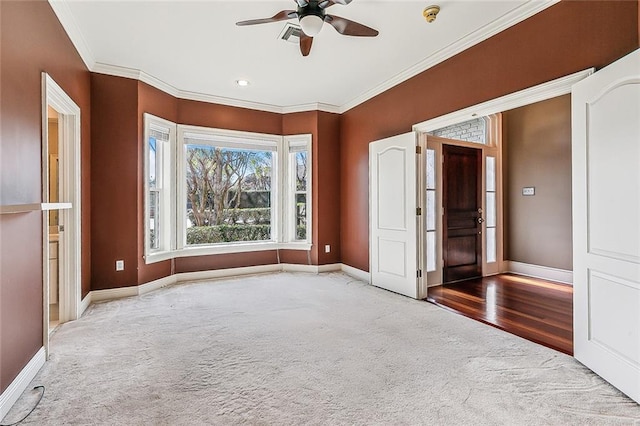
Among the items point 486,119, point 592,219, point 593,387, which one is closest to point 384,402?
point 593,387

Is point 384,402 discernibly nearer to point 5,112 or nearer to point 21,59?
point 5,112

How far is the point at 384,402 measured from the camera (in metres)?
1.87

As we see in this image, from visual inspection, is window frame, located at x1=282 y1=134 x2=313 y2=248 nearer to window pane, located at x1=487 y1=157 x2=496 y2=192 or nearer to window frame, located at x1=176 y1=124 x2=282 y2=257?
window frame, located at x1=176 y1=124 x2=282 y2=257

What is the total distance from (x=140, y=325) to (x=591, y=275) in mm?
3709

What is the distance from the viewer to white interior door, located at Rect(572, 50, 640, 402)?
187cm

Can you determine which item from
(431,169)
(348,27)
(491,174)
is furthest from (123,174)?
(491,174)

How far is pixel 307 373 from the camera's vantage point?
7.20 ft

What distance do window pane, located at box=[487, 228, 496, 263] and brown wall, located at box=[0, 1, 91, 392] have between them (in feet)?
18.2

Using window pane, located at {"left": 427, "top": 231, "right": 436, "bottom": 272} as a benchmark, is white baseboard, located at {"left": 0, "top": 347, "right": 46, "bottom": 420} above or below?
below

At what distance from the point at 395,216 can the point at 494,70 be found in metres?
1.93

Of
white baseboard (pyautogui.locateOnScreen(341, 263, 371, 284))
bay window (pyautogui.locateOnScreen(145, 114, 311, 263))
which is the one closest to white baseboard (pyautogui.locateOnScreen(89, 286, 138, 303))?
bay window (pyautogui.locateOnScreen(145, 114, 311, 263))

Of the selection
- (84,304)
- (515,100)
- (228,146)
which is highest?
(228,146)

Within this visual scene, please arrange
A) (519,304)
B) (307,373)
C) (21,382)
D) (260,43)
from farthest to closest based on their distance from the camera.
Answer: (519,304) → (260,43) → (307,373) → (21,382)

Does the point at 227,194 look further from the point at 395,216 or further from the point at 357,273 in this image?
the point at 395,216
